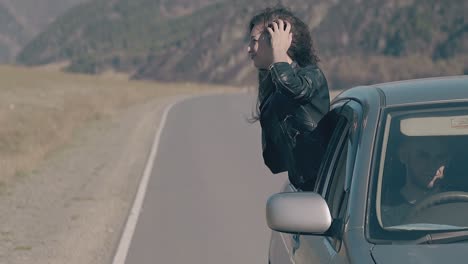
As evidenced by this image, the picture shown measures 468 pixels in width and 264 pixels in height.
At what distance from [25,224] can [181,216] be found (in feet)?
5.69

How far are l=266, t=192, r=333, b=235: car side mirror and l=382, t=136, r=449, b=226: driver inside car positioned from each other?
0.30 meters

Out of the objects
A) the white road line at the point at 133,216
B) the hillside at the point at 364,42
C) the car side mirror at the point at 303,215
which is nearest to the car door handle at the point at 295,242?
the car side mirror at the point at 303,215

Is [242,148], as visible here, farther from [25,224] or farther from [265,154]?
[265,154]

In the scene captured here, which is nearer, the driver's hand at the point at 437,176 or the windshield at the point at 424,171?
the windshield at the point at 424,171

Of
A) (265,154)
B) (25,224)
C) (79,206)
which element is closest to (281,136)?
(265,154)

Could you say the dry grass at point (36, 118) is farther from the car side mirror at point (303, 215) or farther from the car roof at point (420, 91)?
the car side mirror at point (303, 215)

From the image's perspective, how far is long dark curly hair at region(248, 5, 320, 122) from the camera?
5180 millimetres

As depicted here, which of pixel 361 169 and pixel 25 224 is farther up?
pixel 361 169

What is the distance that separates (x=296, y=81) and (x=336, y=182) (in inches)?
18.6

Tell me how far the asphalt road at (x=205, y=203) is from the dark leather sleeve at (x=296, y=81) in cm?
438

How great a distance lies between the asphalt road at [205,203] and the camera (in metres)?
9.52

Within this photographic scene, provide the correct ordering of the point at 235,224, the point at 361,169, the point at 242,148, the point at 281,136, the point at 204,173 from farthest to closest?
the point at 242,148 → the point at 204,173 → the point at 235,224 → the point at 281,136 → the point at 361,169

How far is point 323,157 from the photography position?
5.02 meters

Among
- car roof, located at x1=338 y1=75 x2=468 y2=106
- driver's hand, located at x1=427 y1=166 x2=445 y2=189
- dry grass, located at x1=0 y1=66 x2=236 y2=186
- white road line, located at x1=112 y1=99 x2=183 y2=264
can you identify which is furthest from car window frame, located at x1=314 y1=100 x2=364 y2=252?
dry grass, located at x1=0 y1=66 x2=236 y2=186
